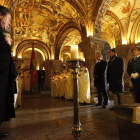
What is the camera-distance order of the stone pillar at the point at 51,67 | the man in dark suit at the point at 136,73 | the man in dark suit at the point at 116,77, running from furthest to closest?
the stone pillar at the point at 51,67
the man in dark suit at the point at 116,77
the man in dark suit at the point at 136,73

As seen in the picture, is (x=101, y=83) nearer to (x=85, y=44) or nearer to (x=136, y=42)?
(x=85, y=44)

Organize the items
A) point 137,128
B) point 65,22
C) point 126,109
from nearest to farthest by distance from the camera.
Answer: point 137,128
point 126,109
point 65,22

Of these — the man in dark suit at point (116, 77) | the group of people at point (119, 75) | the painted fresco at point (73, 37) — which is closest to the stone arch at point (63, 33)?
the painted fresco at point (73, 37)

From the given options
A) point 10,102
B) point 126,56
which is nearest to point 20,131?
point 10,102

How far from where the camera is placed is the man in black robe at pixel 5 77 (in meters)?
1.62

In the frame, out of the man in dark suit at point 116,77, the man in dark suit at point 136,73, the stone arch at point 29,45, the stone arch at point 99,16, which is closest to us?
the man in dark suit at point 136,73

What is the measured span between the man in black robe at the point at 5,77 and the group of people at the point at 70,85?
1642mm

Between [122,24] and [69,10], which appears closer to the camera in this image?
[69,10]

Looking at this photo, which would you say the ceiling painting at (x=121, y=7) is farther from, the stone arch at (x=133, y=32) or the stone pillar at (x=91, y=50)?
the stone pillar at (x=91, y=50)

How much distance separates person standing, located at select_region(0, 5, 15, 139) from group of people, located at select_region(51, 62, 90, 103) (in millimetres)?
1644

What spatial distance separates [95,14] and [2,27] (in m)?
5.79

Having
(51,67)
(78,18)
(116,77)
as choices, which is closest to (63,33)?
(78,18)

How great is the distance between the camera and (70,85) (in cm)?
640

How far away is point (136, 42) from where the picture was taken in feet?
30.0
